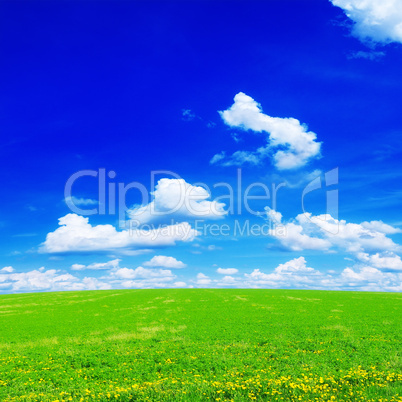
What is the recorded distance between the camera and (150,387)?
16234mm

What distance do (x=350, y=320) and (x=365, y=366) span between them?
19107 millimetres

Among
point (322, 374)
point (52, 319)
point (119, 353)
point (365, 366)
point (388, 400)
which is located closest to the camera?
point (388, 400)

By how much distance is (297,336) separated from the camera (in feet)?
89.2

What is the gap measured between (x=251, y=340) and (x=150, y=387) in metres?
11.8

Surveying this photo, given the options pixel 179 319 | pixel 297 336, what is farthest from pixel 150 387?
pixel 179 319

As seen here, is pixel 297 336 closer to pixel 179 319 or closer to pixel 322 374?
pixel 322 374

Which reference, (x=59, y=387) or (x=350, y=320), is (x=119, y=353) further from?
(x=350, y=320)

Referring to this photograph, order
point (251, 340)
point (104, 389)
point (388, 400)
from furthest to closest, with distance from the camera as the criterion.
Answer: 1. point (251, 340)
2. point (104, 389)
3. point (388, 400)

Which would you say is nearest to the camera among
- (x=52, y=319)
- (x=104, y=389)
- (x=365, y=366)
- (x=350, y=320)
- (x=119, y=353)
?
(x=104, y=389)

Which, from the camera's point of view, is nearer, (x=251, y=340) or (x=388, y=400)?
(x=388, y=400)

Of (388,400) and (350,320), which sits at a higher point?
(388,400)

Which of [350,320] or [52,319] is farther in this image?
[52,319]

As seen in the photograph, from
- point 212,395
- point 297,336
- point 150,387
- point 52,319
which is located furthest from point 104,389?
point 52,319

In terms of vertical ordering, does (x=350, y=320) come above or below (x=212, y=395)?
below
